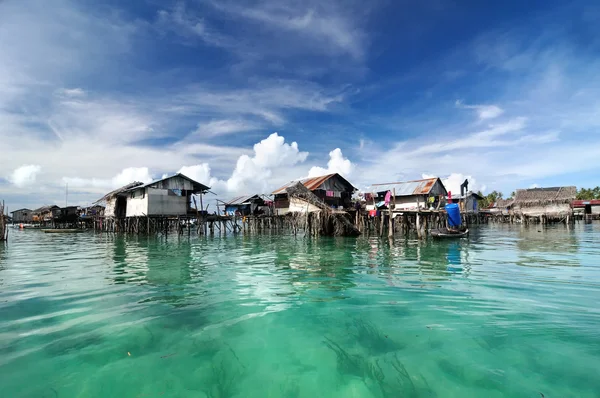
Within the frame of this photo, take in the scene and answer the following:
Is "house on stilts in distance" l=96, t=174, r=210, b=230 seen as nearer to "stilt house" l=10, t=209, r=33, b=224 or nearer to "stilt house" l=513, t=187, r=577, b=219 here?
"stilt house" l=513, t=187, r=577, b=219

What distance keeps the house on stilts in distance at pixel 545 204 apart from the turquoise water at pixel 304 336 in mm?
40523

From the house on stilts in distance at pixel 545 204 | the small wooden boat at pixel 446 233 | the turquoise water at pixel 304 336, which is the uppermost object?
the house on stilts in distance at pixel 545 204

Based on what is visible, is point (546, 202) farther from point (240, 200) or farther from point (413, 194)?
point (240, 200)

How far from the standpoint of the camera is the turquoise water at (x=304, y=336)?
4035 millimetres

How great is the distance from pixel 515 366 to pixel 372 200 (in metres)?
34.2

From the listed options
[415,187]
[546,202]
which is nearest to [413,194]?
[415,187]

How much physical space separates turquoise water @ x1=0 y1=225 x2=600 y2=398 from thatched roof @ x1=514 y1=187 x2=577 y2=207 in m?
40.8

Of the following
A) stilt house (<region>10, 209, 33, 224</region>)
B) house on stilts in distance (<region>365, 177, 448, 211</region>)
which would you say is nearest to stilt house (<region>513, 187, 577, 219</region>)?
house on stilts in distance (<region>365, 177, 448, 211</region>)

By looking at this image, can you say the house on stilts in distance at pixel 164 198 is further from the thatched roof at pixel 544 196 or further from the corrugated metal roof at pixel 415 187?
the thatched roof at pixel 544 196

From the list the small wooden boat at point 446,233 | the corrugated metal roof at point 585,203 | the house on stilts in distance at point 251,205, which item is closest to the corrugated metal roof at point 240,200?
the house on stilts in distance at point 251,205

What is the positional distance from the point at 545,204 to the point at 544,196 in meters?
1.21

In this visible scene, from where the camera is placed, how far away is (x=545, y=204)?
4400 cm

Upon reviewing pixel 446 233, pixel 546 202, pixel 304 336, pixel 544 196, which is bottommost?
pixel 304 336

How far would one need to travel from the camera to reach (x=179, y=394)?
384 cm
